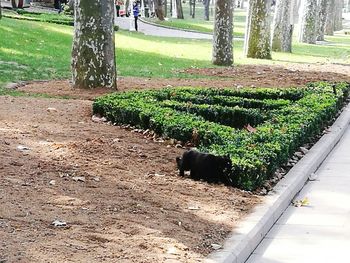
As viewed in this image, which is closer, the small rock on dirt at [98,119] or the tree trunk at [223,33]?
the small rock on dirt at [98,119]

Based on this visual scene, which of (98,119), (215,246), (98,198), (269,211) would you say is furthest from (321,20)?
(215,246)

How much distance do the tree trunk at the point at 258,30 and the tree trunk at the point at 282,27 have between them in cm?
338

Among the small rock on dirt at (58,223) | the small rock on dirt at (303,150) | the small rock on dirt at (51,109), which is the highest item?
the small rock on dirt at (58,223)

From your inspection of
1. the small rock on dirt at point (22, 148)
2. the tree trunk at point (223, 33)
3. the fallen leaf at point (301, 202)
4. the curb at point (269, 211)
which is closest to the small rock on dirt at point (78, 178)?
the small rock on dirt at point (22, 148)

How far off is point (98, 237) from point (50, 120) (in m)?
5.55

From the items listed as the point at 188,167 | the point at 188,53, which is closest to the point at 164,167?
the point at 188,167

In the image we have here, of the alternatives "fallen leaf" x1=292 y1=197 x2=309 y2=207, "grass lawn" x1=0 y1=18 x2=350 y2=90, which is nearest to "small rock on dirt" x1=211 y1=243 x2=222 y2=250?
"fallen leaf" x1=292 y1=197 x2=309 y2=207

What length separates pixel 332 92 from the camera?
615 inches

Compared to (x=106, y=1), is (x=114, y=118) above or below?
below

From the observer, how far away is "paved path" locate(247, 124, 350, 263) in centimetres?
670

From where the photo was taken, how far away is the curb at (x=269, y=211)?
20.4ft

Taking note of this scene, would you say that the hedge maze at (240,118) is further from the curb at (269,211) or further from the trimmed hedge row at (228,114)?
the curb at (269,211)

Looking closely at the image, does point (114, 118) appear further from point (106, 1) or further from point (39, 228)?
point (39, 228)

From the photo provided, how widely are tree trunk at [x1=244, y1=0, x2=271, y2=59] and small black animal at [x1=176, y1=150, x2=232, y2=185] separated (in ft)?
57.9
